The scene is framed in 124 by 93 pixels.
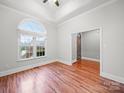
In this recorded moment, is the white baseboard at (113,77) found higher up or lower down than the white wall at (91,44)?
lower down

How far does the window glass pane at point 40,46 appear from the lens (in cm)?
468

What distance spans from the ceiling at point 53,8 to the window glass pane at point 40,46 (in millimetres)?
1368

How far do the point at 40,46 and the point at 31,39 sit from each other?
0.73m

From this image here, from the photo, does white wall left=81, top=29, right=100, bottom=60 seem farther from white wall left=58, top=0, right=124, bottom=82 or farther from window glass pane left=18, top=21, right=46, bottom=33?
window glass pane left=18, top=21, right=46, bottom=33

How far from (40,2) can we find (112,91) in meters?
4.75

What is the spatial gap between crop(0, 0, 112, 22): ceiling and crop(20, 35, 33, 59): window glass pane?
1.32m

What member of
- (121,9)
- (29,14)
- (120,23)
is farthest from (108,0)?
(29,14)

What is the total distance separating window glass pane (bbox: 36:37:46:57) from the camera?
4.68 metres

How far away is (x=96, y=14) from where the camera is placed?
10.8 feet

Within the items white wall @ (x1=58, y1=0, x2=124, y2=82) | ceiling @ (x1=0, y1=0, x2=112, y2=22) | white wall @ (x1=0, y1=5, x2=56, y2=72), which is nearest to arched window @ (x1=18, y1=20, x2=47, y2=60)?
white wall @ (x1=0, y1=5, x2=56, y2=72)

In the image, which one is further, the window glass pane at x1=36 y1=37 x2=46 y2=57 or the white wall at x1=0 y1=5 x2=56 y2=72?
the window glass pane at x1=36 y1=37 x2=46 y2=57

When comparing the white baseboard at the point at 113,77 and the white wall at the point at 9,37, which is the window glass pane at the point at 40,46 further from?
the white baseboard at the point at 113,77

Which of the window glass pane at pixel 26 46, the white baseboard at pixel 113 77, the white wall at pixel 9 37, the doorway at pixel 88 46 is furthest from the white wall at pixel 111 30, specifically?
the white wall at pixel 9 37

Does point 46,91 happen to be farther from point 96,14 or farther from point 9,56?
point 96,14
